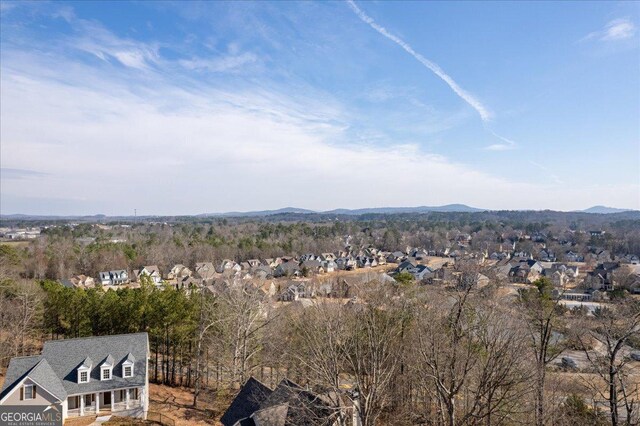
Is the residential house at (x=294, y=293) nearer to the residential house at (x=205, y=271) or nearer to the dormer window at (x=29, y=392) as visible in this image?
the residential house at (x=205, y=271)

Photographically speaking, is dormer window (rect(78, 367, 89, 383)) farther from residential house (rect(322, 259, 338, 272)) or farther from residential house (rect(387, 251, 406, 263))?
residential house (rect(387, 251, 406, 263))

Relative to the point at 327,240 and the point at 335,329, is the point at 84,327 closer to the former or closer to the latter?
the point at 335,329

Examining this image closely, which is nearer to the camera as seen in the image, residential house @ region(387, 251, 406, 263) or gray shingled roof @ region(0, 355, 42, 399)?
gray shingled roof @ region(0, 355, 42, 399)

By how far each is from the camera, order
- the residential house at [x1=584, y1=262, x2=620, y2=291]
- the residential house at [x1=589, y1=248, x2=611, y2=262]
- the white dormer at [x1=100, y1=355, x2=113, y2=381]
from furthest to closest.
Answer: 1. the residential house at [x1=589, y1=248, x2=611, y2=262]
2. the residential house at [x1=584, y1=262, x2=620, y2=291]
3. the white dormer at [x1=100, y1=355, x2=113, y2=381]

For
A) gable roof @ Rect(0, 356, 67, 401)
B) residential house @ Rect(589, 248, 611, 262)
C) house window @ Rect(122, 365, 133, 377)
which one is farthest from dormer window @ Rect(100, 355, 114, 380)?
residential house @ Rect(589, 248, 611, 262)

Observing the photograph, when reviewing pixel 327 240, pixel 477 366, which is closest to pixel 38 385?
pixel 477 366
